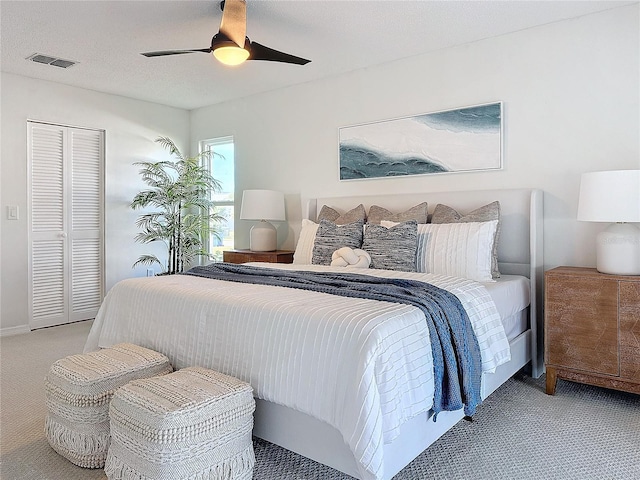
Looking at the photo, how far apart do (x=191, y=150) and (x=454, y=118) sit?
11.5 ft

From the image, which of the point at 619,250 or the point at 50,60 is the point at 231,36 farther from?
the point at 619,250

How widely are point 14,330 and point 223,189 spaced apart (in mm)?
2573

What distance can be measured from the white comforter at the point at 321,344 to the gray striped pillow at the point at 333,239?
99 centimetres

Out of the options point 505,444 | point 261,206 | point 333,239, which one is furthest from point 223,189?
point 505,444

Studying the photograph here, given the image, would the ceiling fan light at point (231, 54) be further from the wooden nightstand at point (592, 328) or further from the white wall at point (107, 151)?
the white wall at point (107, 151)

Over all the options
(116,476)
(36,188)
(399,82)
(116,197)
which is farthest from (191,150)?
(116,476)

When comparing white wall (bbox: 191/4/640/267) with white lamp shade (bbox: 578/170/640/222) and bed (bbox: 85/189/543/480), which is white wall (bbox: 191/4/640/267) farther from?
bed (bbox: 85/189/543/480)

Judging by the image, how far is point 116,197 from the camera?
5355mm

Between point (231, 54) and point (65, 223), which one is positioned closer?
point (231, 54)

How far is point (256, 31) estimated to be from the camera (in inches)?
137

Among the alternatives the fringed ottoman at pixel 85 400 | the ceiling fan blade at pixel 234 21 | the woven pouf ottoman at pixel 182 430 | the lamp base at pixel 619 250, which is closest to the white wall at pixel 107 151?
the fringed ottoman at pixel 85 400

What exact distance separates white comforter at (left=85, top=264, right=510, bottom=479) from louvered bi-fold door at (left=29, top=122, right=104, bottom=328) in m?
2.64

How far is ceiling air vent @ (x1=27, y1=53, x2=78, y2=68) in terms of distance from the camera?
4.03 m

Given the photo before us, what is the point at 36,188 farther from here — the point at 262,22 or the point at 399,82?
the point at 399,82
